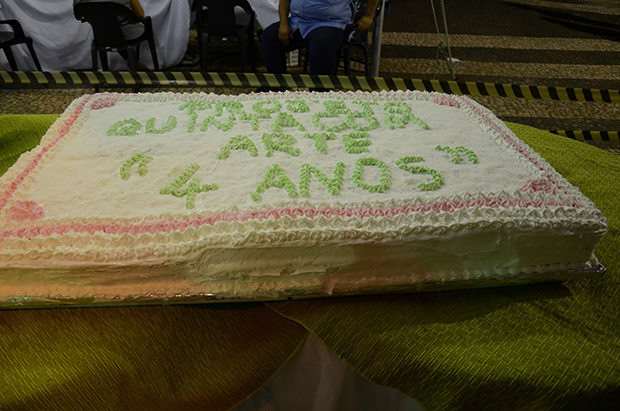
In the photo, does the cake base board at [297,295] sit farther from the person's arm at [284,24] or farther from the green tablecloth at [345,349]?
the person's arm at [284,24]

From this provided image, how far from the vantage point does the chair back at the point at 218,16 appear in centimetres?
422

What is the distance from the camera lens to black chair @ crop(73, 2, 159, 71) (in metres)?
3.73

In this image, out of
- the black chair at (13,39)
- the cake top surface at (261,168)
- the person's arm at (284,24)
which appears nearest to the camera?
the cake top surface at (261,168)

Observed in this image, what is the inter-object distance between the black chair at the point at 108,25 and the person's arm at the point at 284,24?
1.31 meters

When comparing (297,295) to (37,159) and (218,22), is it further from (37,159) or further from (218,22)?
(218,22)

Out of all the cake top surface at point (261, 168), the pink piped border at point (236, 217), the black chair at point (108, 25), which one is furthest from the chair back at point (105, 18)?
the pink piped border at point (236, 217)

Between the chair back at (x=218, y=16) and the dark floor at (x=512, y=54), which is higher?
the chair back at (x=218, y=16)

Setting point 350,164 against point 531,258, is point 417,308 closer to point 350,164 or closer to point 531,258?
point 531,258

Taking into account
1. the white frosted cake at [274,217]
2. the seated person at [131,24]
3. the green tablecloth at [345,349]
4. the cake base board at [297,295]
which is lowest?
the green tablecloth at [345,349]

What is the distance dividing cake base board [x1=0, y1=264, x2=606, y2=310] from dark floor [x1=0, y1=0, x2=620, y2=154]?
2679 millimetres

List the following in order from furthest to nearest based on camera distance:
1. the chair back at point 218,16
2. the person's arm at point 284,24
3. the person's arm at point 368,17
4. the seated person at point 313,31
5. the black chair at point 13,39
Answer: the chair back at point 218,16
the black chair at point 13,39
the person's arm at point 368,17
the person's arm at point 284,24
the seated person at point 313,31

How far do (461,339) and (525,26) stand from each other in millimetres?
7090

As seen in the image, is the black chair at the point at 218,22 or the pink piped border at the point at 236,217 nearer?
the pink piped border at the point at 236,217

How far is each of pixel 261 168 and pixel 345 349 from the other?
1.96 ft
